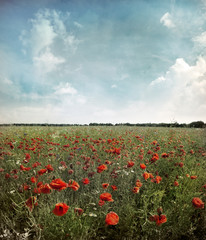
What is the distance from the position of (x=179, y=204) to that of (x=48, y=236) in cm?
175

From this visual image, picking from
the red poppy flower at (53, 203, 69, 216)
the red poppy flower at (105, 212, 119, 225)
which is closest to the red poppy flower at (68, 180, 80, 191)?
the red poppy flower at (53, 203, 69, 216)

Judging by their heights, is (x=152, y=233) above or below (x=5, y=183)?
below

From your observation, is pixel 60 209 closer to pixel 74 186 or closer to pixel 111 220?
pixel 74 186

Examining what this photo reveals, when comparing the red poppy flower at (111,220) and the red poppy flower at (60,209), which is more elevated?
the red poppy flower at (60,209)

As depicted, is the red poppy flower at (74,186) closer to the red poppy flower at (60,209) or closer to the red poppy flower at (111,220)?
the red poppy flower at (60,209)

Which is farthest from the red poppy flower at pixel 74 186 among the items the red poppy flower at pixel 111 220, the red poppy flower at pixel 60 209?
the red poppy flower at pixel 111 220

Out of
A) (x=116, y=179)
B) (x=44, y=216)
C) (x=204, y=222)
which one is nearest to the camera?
(x=44, y=216)

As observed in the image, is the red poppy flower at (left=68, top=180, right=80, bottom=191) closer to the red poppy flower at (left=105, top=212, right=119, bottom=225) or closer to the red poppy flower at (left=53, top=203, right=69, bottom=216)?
the red poppy flower at (left=53, top=203, right=69, bottom=216)

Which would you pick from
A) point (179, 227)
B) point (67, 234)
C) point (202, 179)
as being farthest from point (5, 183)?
point (202, 179)

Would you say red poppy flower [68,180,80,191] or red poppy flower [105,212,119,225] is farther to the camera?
red poppy flower [68,180,80,191]

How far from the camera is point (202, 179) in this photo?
3234 millimetres

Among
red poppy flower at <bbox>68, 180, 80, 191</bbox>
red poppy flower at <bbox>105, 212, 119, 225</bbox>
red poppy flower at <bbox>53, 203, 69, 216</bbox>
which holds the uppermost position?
red poppy flower at <bbox>68, 180, 80, 191</bbox>

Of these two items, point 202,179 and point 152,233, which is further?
point 202,179

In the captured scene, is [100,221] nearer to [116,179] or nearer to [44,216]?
[44,216]
